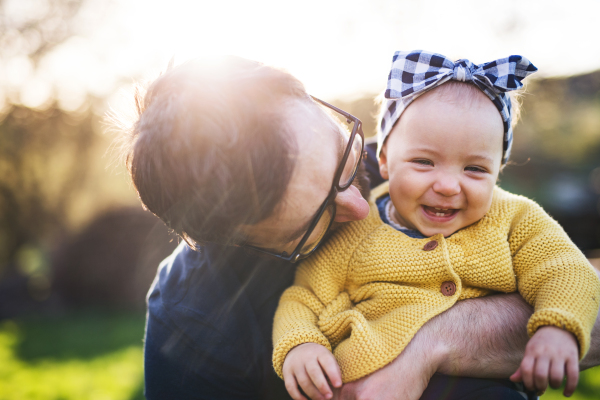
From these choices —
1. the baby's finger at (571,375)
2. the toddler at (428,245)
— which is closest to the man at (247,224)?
the toddler at (428,245)

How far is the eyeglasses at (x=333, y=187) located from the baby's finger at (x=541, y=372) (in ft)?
2.94

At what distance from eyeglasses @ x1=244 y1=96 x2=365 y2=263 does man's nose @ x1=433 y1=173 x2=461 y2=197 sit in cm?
36

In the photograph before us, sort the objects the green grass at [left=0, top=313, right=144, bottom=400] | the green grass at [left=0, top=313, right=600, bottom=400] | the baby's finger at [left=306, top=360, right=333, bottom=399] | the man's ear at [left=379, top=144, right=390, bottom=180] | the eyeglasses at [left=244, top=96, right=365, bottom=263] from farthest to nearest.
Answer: the green grass at [left=0, top=313, right=144, bottom=400]
the green grass at [left=0, top=313, right=600, bottom=400]
the man's ear at [left=379, top=144, right=390, bottom=180]
the eyeglasses at [left=244, top=96, right=365, bottom=263]
the baby's finger at [left=306, top=360, right=333, bottom=399]

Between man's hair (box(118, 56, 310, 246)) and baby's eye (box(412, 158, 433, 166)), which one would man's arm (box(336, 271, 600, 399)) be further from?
man's hair (box(118, 56, 310, 246))

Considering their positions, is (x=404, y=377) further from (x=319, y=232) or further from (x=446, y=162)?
(x=446, y=162)

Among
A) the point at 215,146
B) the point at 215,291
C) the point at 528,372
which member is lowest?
the point at 215,291

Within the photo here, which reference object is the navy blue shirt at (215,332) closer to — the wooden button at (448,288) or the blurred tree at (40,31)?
the wooden button at (448,288)

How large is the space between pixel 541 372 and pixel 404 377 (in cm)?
47

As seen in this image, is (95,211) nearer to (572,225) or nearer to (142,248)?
(142,248)

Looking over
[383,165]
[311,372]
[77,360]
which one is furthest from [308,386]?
[77,360]

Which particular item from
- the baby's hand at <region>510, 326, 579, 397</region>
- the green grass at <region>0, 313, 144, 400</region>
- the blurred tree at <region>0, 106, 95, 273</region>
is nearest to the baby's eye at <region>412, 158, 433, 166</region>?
the baby's hand at <region>510, 326, 579, 397</region>

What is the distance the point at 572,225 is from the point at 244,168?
22.1ft

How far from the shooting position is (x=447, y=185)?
1.68m

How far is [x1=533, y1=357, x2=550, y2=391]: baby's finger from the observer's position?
Result: 3.94ft
